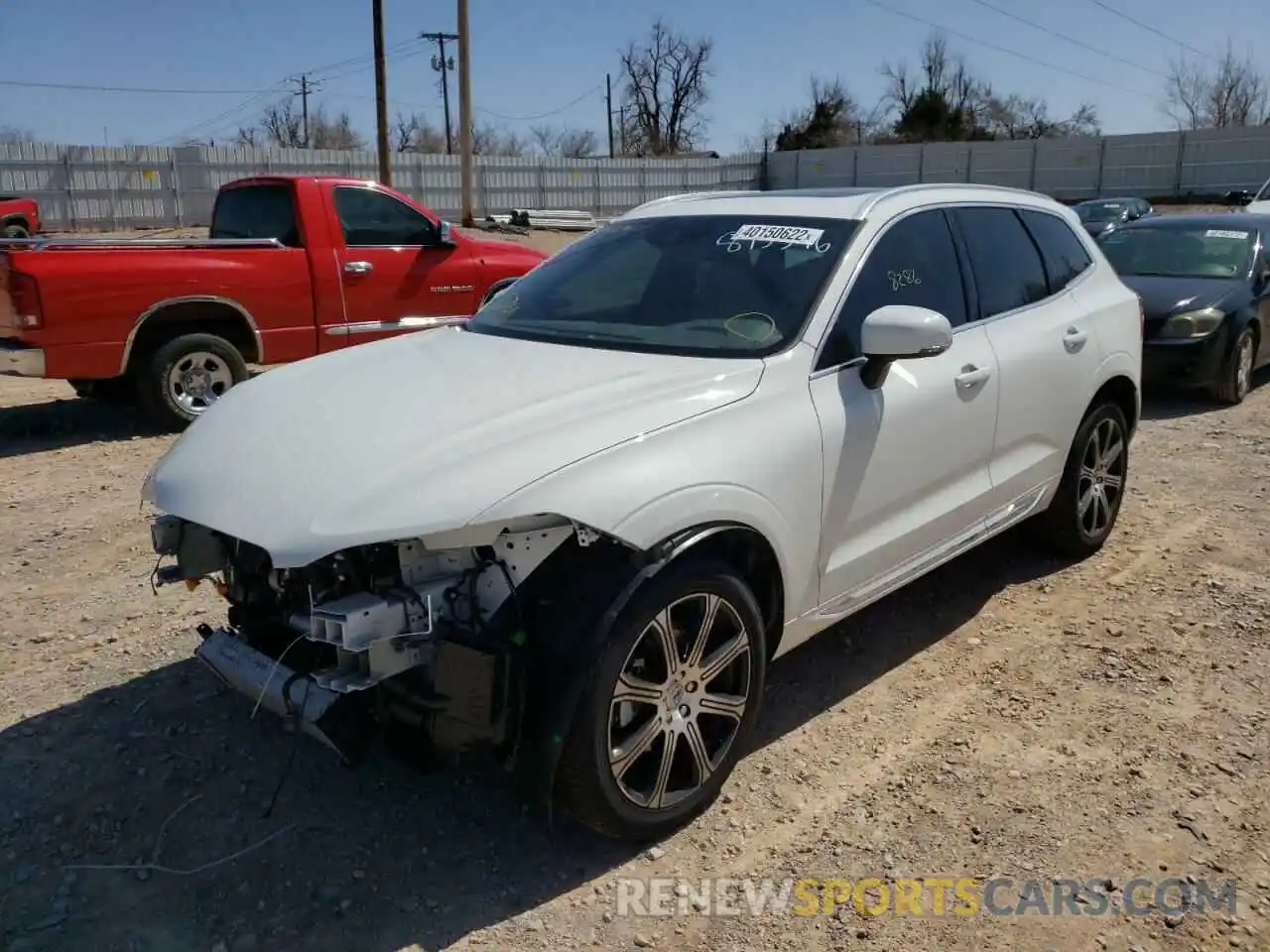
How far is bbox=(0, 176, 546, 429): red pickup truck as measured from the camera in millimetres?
7387

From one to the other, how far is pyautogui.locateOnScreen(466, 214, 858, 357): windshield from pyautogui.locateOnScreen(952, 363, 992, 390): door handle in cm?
71

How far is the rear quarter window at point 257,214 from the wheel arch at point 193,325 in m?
0.77

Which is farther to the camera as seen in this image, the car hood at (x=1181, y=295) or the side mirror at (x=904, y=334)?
the car hood at (x=1181, y=295)

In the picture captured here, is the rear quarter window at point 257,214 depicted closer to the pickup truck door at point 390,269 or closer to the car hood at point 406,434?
the pickup truck door at point 390,269

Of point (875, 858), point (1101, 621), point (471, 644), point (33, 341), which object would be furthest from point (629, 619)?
point (33, 341)

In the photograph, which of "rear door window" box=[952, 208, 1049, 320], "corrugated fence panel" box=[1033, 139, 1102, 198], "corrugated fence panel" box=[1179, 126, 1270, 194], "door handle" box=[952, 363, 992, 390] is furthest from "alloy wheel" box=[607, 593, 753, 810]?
"corrugated fence panel" box=[1033, 139, 1102, 198]

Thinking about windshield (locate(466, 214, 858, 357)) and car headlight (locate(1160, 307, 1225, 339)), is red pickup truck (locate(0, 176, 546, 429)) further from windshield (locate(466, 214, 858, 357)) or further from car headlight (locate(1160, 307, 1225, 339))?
car headlight (locate(1160, 307, 1225, 339))

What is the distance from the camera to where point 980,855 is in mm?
3121

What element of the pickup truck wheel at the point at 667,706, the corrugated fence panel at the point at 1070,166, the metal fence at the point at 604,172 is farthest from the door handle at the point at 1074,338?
the corrugated fence panel at the point at 1070,166

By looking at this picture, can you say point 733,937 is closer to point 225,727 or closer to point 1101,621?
point 225,727

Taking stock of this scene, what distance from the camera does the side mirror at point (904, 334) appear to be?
344cm

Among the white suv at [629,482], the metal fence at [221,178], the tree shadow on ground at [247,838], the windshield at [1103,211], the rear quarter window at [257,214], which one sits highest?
the metal fence at [221,178]

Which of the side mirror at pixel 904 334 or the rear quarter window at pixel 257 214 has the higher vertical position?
the rear quarter window at pixel 257 214

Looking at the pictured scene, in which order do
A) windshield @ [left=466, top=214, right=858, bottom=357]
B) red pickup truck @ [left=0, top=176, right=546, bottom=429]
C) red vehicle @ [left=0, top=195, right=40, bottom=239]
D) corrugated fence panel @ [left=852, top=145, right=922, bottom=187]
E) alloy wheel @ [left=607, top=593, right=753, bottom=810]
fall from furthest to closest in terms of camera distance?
corrugated fence panel @ [left=852, top=145, right=922, bottom=187], red vehicle @ [left=0, top=195, right=40, bottom=239], red pickup truck @ [left=0, top=176, right=546, bottom=429], windshield @ [left=466, top=214, right=858, bottom=357], alloy wheel @ [left=607, top=593, right=753, bottom=810]
